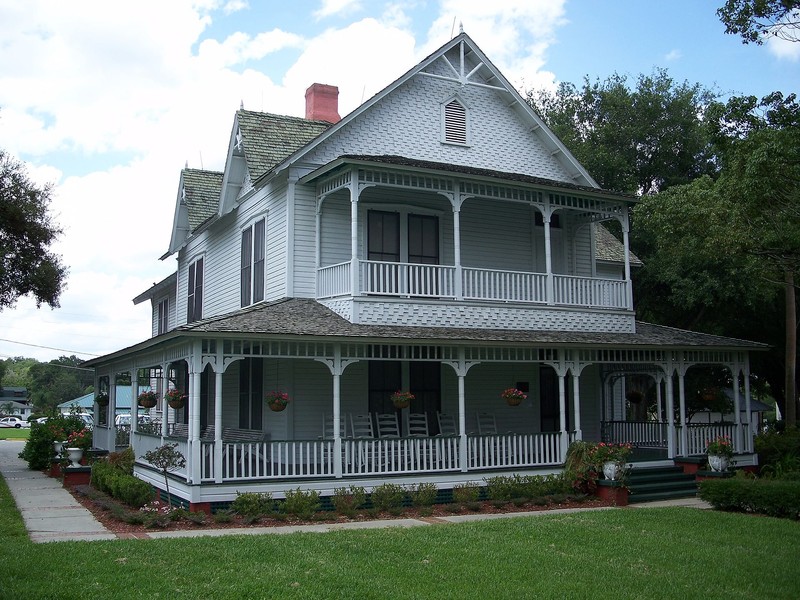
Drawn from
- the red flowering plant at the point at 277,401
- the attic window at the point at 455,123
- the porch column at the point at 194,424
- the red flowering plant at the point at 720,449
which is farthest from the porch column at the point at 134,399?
the red flowering plant at the point at 720,449

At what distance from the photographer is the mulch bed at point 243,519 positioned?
14.3m

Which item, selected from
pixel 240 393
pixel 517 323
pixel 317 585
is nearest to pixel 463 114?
pixel 517 323

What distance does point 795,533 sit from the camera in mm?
13680

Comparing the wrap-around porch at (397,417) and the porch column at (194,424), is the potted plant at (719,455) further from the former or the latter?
the porch column at (194,424)

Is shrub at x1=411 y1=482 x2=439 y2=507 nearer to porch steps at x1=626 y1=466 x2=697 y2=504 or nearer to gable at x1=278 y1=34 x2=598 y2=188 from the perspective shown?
porch steps at x1=626 y1=466 x2=697 y2=504

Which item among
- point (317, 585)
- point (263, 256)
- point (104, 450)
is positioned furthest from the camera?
point (104, 450)

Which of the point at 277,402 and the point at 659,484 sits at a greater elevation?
the point at 277,402

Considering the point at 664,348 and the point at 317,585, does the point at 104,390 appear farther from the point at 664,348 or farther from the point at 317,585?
the point at 317,585

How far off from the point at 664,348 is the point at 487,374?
4364 millimetres

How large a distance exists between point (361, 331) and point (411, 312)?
5.74 ft

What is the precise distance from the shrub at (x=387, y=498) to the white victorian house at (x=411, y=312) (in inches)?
20.9

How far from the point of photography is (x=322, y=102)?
25.3 m

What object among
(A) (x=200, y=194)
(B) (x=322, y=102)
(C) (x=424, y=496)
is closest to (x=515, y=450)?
(C) (x=424, y=496)

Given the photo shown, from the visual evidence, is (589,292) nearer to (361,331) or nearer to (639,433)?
(639,433)
